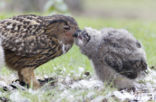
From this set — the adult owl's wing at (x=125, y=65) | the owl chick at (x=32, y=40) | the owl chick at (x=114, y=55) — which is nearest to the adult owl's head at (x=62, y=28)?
the owl chick at (x=32, y=40)

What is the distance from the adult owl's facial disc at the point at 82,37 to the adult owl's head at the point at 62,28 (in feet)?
0.25

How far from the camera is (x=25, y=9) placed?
677 inches

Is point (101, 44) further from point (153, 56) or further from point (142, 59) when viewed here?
point (153, 56)

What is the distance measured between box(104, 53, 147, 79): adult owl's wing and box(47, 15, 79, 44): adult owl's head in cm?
64

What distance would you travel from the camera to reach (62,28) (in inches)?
219

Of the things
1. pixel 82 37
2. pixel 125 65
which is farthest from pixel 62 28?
pixel 125 65

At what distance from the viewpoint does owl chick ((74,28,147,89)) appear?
5.77m

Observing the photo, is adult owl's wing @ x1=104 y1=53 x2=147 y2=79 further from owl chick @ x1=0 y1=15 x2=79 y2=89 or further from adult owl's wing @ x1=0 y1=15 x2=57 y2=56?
adult owl's wing @ x1=0 y1=15 x2=57 y2=56

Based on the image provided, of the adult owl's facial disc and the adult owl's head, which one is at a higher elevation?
the adult owl's head

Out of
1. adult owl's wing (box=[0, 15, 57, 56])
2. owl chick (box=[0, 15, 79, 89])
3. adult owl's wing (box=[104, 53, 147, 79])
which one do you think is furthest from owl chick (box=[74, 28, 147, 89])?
adult owl's wing (box=[0, 15, 57, 56])

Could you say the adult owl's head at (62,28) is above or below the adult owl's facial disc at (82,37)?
above

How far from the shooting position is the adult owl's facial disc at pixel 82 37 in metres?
5.63

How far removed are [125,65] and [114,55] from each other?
223 mm

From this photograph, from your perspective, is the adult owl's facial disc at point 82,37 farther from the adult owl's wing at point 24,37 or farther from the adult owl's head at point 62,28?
the adult owl's wing at point 24,37
